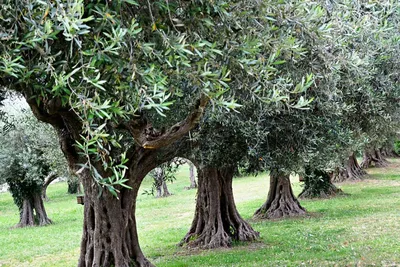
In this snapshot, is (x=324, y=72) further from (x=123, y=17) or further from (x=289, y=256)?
(x=289, y=256)

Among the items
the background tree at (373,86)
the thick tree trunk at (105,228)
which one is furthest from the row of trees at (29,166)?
the background tree at (373,86)

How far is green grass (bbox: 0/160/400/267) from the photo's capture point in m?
13.3

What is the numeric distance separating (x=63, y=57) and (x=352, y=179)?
1314 inches

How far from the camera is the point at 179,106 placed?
7.75 metres

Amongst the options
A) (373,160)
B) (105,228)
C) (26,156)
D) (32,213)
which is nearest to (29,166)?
(26,156)

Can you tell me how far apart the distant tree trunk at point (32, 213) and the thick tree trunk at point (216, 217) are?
44.4 feet

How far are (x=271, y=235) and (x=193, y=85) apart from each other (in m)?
13.2

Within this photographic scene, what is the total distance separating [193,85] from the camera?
18.7 feet

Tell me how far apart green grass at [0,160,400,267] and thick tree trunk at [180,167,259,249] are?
0.50m

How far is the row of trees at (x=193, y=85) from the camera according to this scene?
3.97m

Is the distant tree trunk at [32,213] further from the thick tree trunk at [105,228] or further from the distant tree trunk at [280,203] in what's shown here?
the thick tree trunk at [105,228]

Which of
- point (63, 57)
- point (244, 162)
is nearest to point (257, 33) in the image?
point (63, 57)

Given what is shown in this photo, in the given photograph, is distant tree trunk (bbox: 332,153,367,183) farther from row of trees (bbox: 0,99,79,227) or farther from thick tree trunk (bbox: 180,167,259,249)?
thick tree trunk (bbox: 180,167,259,249)

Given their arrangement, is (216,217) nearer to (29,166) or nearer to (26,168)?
(29,166)
